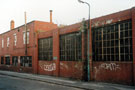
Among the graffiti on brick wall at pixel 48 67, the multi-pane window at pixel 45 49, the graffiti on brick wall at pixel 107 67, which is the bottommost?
the graffiti on brick wall at pixel 48 67

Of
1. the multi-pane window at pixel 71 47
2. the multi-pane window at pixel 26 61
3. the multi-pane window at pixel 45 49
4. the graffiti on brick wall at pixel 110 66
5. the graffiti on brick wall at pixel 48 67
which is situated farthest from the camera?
the multi-pane window at pixel 26 61

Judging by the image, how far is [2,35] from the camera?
3803 centimetres

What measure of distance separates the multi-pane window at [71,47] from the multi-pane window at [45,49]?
7.98 feet

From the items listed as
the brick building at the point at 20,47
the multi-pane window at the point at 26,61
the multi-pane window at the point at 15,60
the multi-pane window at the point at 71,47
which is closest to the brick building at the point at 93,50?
the multi-pane window at the point at 71,47

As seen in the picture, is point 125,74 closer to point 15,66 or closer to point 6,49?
point 15,66

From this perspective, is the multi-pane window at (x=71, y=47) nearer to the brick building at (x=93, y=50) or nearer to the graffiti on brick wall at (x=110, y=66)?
the brick building at (x=93, y=50)

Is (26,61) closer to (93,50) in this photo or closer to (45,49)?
(45,49)

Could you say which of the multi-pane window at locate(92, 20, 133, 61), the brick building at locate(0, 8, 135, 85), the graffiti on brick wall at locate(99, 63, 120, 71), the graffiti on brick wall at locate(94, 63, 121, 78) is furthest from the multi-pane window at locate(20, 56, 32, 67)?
the graffiti on brick wall at locate(99, 63, 120, 71)

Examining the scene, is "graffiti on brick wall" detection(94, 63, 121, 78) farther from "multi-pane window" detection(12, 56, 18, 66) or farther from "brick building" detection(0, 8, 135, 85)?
"multi-pane window" detection(12, 56, 18, 66)

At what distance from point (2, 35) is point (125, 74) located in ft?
106

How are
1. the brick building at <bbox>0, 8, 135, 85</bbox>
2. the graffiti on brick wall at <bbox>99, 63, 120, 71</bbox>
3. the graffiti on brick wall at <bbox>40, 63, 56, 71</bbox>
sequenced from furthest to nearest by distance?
the graffiti on brick wall at <bbox>40, 63, 56, 71</bbox> < the graffiti on brick wall at <bbox>99, 63, 120, 71</bbox> < the brick building at <bbox>0, 8, 135, 85</bbox>

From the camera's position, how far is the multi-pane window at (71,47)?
57.2ft

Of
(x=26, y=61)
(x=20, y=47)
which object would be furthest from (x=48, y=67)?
(x=20, y=47)

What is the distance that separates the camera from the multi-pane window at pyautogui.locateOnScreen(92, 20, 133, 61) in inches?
516
